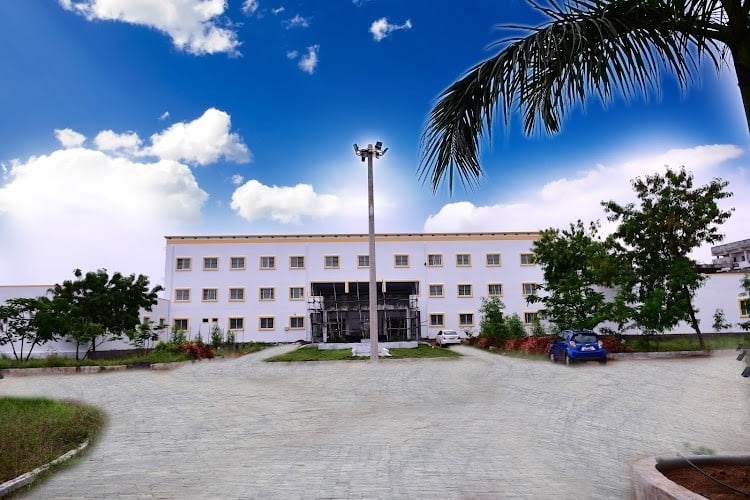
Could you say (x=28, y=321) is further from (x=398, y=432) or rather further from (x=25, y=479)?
(x=398, y=432)

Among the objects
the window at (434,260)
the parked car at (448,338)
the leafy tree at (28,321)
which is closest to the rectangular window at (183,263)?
the leafy tree at (28,321)

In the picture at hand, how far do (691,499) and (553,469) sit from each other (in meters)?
2.89

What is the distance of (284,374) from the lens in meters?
18.5

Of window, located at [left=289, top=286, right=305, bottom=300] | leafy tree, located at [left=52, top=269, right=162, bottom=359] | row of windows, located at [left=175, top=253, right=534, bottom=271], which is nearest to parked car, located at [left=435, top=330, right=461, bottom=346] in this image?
row of windows, located at [left=175, top=253, right=534, bottom=271]

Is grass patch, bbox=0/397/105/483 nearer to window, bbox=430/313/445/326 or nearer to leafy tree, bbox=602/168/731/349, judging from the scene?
leafy tree, bbox=602/168/731/349

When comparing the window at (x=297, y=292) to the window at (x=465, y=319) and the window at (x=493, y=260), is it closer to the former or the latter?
the window at (x=465, y=319)

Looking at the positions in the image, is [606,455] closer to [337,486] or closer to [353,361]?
[337,486]

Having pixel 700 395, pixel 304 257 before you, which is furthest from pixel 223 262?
pixel 700 395

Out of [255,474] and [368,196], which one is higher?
[368,196]

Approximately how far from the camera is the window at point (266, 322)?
4191 cm

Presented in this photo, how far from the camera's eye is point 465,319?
43062mm

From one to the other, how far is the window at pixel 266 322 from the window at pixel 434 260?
1358cm

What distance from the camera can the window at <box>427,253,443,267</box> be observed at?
4369 cm

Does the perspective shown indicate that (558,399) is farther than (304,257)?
No
